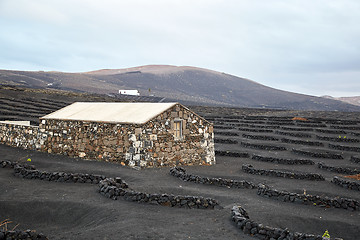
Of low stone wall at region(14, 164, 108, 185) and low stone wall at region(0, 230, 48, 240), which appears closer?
low stone wall at region(0, 230, 48, 240)

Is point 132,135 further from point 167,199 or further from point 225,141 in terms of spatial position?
point 225,141

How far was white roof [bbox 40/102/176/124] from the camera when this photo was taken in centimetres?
2005

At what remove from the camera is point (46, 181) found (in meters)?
16.1

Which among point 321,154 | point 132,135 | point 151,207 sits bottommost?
point 151,207

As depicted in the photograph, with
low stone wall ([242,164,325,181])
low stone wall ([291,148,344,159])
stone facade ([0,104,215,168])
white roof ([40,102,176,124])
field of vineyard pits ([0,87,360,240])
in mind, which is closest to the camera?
field of vineyard pits ([0,87,360,240])

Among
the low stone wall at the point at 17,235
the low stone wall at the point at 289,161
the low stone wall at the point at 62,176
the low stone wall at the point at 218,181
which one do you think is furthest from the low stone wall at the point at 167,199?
the low stone wall at the point at 289,161

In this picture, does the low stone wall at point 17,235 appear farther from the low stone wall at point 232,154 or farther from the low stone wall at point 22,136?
the low stone wall at point 232,154

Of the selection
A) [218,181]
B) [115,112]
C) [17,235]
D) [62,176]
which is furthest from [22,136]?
[17,235]

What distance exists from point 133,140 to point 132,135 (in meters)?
0.29

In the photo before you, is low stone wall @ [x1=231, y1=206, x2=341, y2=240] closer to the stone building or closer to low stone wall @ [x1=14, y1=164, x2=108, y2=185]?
low stone wall @ [x1=14, y1=164, x2=108, y2=185]

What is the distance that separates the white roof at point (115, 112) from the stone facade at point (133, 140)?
1.00 feet

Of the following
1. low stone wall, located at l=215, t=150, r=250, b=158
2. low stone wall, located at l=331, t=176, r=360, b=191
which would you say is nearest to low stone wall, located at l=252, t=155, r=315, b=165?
low stone wall, located at l=215, t=150, r=250, b=158

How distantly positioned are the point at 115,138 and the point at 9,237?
1145 cm

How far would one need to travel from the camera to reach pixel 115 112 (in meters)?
21.8
